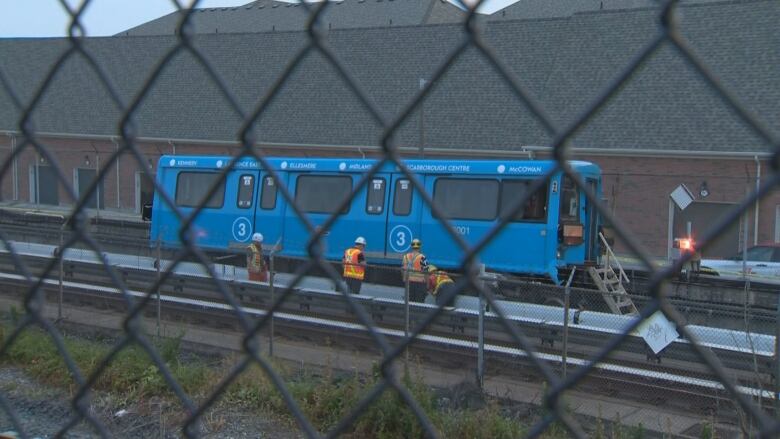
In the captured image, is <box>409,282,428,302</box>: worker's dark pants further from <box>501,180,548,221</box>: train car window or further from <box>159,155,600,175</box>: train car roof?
<box>501,180,548,221</box>: train car window

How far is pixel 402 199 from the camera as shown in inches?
634

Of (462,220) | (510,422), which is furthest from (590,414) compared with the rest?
(462,220)

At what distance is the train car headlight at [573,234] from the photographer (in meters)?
15.2

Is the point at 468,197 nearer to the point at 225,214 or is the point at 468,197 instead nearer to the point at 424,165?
the point at 424,165

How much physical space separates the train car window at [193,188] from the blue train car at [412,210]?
0.09 ft

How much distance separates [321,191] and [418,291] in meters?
5.14

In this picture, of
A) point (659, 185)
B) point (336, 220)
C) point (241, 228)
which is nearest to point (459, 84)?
point (659, 185)

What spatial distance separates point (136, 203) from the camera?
29828 mm

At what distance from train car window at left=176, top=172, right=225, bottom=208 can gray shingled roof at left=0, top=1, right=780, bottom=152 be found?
1.79m

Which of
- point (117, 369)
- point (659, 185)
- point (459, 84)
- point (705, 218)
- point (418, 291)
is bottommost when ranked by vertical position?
point (117, 369)

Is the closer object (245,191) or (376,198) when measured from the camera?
(376,198)

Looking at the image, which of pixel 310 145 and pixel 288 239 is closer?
pixel 288 239

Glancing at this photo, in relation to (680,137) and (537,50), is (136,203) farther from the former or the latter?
(680,137)

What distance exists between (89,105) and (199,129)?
3.84 m
